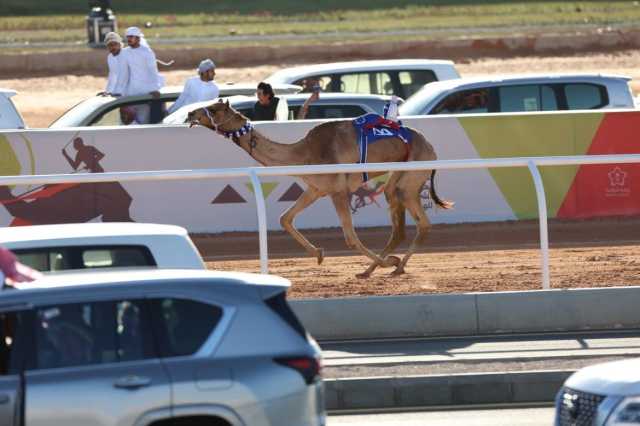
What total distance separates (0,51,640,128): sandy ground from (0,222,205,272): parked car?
995 inches

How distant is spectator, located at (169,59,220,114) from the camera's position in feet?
68.1

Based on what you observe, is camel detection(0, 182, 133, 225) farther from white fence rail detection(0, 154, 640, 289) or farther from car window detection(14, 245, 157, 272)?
car window detection(14, 245, 157, 272)

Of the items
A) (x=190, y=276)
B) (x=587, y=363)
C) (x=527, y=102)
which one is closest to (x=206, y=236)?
(x=527, y=102)

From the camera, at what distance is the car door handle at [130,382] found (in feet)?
26.3

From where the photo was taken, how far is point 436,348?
13.2 m

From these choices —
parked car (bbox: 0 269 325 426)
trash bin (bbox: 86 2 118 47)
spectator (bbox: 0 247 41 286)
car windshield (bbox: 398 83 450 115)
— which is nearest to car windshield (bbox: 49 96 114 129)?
car windshield (bbox: 398 83 450 115)

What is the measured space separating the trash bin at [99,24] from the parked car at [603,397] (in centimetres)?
3548

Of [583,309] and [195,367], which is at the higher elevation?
[195,367]

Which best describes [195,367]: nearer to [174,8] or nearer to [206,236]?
[206,236]

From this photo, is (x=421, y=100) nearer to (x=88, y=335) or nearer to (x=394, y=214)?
(x=394, y=214)

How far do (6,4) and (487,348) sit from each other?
5174 centimetres

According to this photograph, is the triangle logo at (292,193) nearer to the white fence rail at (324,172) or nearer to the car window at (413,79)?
the white fence rail at (324,172)

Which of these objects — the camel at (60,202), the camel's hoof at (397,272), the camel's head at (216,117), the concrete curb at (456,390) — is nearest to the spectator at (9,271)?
the concrete curb at (456,390)

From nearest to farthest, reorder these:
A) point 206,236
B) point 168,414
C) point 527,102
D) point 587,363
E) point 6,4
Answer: point 168,414 < point 587,363 < point 206,236 < point 527,102 < point 6,4
